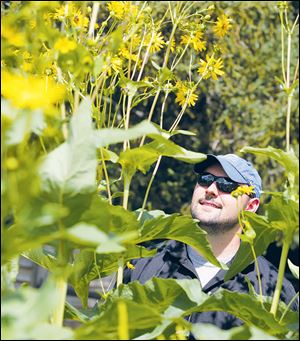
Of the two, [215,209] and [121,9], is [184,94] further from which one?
[215,209]

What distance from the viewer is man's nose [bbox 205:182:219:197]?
3212 millimetres

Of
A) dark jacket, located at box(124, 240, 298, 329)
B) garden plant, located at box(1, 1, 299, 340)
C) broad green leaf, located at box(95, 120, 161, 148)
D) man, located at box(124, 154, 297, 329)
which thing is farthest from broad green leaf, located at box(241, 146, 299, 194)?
man, located at box(124, 154, 297, 329)

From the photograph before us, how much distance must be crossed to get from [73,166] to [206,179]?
1.91 meters

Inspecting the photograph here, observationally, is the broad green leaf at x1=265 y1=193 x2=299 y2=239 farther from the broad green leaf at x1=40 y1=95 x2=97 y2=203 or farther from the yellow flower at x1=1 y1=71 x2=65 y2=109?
the yellow flower at x1=1 y1=71 x2=65 y2=109

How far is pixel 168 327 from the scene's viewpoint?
1569mm

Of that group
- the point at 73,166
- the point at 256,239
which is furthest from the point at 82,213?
the point at 256,239

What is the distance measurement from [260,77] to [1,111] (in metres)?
7.25

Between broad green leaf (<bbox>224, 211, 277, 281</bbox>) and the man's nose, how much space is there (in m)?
1.25

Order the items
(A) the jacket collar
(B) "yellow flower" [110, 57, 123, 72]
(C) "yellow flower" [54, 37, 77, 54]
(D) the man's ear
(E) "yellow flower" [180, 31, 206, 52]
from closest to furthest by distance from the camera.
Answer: (C) "yellow flower" [54, 37, 77, 54], (B) "yellow flower" [110, 57, 123, 72], (E) "yellow flower" [180, 31, 206, 52], (A) the jacket collar, (D) the man's ear

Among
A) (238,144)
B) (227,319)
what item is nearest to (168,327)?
(227,319)

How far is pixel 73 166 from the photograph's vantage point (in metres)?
1.38

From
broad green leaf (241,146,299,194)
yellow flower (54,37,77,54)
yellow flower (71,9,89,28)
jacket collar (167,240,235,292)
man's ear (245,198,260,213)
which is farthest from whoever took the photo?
man's ear (245,198,260,213)

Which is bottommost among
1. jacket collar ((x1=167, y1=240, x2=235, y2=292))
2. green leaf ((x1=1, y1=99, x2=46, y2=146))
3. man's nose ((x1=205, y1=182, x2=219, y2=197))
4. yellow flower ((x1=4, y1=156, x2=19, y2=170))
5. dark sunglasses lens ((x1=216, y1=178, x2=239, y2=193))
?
jacket collar ((x1=167, y1=240, x2=235, y2=292))

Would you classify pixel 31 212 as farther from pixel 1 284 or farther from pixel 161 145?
pixel 161 145
